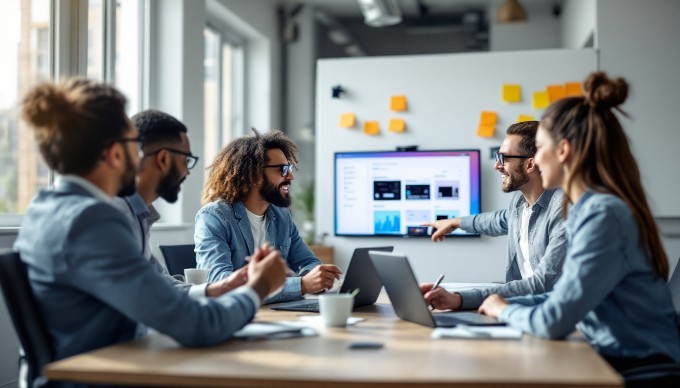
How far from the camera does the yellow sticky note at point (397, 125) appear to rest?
18.0 ft

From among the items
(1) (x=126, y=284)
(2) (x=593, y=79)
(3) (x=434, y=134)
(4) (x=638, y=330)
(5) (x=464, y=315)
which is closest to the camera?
(1) (x=126, y=284)

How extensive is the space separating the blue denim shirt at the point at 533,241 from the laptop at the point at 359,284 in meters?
0.29

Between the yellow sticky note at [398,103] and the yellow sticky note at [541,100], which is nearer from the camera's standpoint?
the yellow sticky note at [541,100]

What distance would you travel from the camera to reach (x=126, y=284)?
1.60 m

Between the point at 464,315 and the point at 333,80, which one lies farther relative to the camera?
the point at 333,80

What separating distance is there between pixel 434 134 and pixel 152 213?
333 cm

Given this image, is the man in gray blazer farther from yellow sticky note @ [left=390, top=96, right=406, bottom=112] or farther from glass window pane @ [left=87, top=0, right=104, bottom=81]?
yellow sticky note @ [left=390, top=96, right=406, bottom=112]

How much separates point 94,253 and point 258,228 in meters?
1.59

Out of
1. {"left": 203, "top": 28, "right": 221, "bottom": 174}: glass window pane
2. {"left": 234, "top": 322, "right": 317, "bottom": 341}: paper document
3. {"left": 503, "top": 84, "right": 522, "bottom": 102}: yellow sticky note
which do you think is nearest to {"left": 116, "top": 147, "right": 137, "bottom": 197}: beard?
{"left": 234, "top": 322, "right": 317, "bottom": 341}: paper document

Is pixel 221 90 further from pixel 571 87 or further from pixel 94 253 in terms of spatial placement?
pixel 94 253

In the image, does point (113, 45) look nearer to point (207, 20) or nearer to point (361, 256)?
point (207, 20)

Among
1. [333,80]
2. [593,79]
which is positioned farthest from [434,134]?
[593,79]

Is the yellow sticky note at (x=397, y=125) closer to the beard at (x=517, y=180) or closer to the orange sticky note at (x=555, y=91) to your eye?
the orange sticky note at (x=555, y=91)

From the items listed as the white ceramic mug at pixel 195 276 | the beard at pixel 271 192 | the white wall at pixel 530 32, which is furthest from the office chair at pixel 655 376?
the white wall at pixel 530 32
